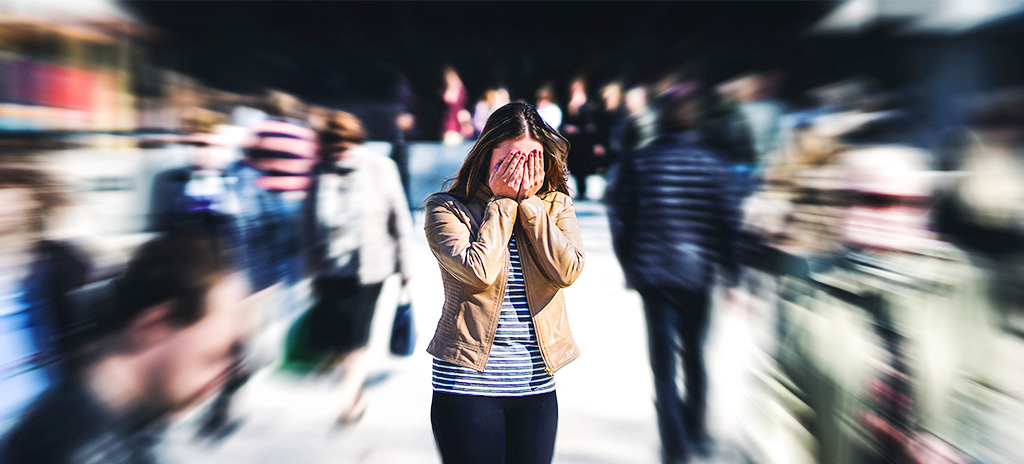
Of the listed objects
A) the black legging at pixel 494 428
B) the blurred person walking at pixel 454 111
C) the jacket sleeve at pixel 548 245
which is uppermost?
the blurred person walking at pixel 454 111

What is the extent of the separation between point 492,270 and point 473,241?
4.1 inches

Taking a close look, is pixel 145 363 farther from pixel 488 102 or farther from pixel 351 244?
pixel 488 102

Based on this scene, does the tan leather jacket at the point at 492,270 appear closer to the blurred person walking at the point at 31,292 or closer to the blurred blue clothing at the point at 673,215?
the blurred blue clothing at the point at 673,215

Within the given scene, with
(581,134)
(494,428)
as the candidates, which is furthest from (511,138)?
(581,134)

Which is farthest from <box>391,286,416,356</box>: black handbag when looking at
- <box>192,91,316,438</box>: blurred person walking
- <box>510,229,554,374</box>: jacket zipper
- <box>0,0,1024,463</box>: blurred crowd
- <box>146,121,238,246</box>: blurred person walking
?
<box>510,229,554,374</box>: jacket zipper

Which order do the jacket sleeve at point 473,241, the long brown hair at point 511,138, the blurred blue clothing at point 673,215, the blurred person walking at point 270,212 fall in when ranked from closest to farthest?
1. the jacket sleeve at point 473,241
2. the long brown hair at point 511,138
3. the blurred blue clothing at point 673,215
4. the blurred person walking at point 270,212

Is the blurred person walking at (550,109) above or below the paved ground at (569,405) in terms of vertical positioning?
above

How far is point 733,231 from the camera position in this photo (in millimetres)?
2260

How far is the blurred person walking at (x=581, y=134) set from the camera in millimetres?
2332

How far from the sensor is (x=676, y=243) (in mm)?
2312

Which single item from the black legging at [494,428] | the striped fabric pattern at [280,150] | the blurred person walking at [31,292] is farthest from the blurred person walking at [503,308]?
the blurred person walking at [31,292]

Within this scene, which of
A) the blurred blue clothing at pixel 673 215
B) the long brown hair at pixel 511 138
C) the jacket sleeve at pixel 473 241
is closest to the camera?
the jacket sleeve at pixel 473 241

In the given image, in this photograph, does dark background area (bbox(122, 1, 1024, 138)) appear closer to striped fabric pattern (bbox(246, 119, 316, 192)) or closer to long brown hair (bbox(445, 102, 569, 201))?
striped fabric pattern (bbox(246, 119, 316, 192))

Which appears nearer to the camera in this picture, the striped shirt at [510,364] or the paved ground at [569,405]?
the striped shirt at [510,364]
